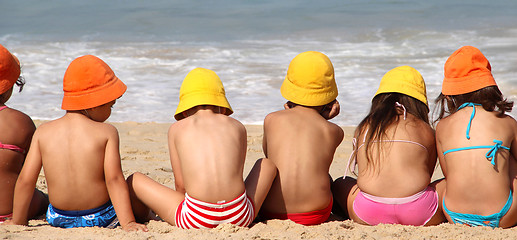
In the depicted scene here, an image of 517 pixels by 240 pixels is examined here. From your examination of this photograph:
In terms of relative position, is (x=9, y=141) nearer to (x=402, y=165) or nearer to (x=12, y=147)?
(x=12, y=147)

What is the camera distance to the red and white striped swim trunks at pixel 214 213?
290 cm

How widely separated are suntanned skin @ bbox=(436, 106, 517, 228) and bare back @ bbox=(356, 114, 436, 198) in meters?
0.14

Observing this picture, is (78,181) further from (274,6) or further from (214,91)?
(274,6)

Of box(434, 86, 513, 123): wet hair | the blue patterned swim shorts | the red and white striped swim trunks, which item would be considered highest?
box(434, 86, 513, 123): wet hair

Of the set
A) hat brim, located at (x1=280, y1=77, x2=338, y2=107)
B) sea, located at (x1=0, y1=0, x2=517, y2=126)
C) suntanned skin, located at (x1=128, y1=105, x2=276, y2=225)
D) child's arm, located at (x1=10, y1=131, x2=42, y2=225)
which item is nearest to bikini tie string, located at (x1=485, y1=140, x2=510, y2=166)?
hat brim, located at (x1=280, y1=77, x2=338, y2=107)

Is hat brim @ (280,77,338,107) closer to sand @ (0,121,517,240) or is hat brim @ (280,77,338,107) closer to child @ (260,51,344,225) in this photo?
child @ (260,51,344,225)

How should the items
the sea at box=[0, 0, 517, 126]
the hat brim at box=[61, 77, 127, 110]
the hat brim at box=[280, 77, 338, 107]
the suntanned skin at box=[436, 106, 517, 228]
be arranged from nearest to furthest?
the suntanned skin at box=[436, 106, 517, 228] < the hat brim at box=[61, 77, 127, 110] < the hat brim at box=[280, 77, 338, 107] < the sea at box=[0, 0, 517, 126]

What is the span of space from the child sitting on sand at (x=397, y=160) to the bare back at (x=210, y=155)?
68 cm

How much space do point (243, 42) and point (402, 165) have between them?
932 cm

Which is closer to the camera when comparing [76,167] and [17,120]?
[76,167]

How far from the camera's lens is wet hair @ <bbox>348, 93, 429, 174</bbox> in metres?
3.19

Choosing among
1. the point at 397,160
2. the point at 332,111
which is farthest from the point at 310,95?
the point at 397,160

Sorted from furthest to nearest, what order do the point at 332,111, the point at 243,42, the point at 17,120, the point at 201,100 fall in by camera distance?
1. the point at 243,42
2. the point at 332,111
3. the point at 17,120
4. the point at 201,100

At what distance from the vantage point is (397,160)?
312cm
